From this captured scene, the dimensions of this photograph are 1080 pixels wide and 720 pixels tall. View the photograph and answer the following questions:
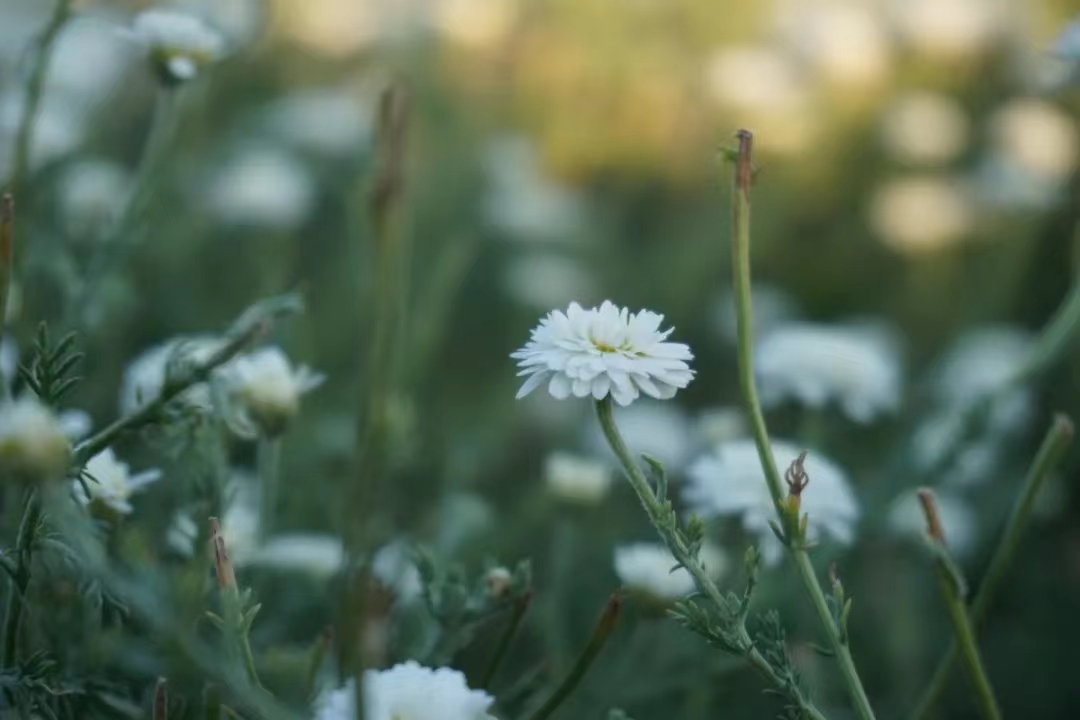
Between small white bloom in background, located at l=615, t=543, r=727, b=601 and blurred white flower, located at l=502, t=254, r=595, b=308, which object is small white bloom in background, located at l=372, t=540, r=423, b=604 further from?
blurred white flower, located at l=502, t=254, r=595, b=308

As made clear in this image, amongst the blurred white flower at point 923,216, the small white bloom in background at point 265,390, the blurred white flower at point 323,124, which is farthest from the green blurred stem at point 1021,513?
the blurred white flower at point 323,124

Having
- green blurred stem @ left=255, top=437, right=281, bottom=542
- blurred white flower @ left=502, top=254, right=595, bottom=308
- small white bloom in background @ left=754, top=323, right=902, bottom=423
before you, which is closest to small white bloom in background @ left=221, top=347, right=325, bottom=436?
green blurred stem @ left=255, top=437, right=281, bottom=542

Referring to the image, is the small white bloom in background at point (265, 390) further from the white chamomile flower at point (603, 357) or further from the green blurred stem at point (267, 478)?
the white chamomile flower at point (603, 357)

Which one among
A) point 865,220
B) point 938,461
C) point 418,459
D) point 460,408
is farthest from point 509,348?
point 938,461

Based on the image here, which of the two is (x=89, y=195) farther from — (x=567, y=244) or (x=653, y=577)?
(x=653, y=577)

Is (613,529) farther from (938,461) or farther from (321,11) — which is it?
(321,11)
